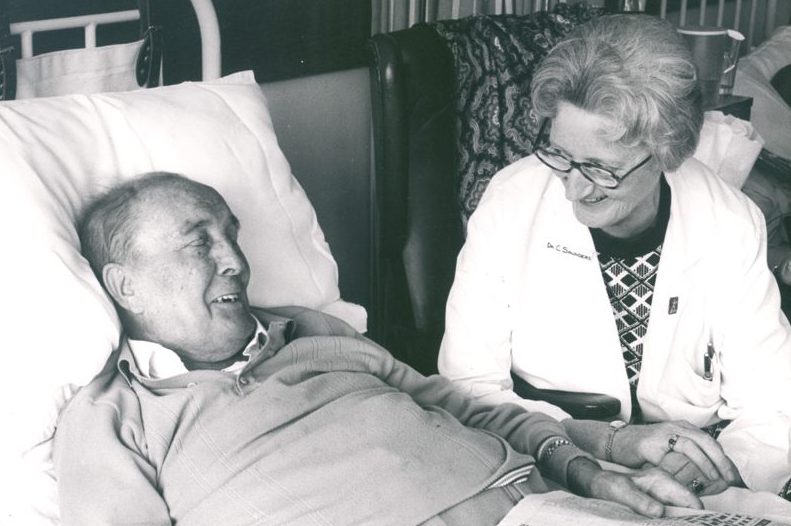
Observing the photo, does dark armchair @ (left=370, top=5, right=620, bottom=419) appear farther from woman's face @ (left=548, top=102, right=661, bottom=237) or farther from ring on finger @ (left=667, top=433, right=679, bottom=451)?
ring on finger @ (left=667, top=433, right=679, bottom=451)

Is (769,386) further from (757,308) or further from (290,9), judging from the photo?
(290,9)

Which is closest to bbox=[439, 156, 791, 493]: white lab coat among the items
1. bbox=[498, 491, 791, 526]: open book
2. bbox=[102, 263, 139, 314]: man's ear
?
bbox=[498, 491, 791, 526]: open book

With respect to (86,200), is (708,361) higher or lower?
lower

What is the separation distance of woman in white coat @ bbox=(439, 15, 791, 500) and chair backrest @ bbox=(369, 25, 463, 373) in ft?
0.90

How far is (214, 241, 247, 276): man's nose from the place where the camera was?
1723 mm

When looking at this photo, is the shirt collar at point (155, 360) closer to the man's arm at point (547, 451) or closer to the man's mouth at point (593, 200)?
the man's arm at point (547, 451)

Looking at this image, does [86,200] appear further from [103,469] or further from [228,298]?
[103,469]

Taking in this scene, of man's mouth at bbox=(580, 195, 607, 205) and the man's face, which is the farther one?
man's mouth at bbox=(580, 195, 607, 205)

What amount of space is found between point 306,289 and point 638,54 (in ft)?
2.64

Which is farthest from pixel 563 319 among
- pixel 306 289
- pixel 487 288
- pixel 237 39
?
pixel 237 39

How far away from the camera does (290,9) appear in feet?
8.78

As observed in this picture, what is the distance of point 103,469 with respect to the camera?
1479mm

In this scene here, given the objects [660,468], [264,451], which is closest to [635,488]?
[660,468]

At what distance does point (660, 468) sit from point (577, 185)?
1.78 ft
